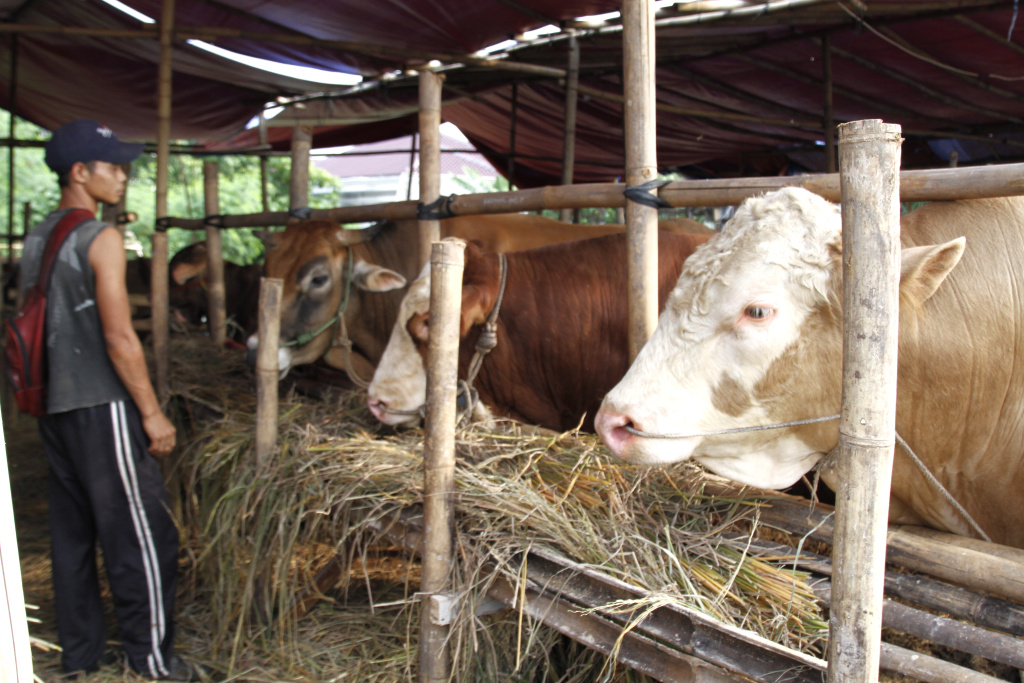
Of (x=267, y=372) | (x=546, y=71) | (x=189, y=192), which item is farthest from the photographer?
(x=189, y=192)

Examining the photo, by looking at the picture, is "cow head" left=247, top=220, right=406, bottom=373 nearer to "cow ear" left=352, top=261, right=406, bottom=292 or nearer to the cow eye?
"cow ear" left=352, top=261, right=406, bottom=292

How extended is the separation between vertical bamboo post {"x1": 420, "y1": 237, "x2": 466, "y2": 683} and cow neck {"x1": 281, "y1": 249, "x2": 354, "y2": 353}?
221cm

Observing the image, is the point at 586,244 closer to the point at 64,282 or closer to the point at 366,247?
the point at 366,247

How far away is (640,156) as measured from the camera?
2.31 meters

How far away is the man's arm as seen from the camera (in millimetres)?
2881

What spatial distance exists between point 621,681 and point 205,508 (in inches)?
95.2

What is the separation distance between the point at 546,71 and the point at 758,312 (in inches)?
178

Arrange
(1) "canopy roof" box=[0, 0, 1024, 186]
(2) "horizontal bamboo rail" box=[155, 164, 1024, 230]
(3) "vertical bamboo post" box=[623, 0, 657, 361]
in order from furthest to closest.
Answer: (1) "canopy roof" box=[0, 0, 1024, 186] → (3) "vertical bamboo post" box=[623, 0, 657, 361] → (2) "horizontal bamboo rail" box=[155, 164, 1024, 230]

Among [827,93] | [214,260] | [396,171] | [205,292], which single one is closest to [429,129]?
[214,260]

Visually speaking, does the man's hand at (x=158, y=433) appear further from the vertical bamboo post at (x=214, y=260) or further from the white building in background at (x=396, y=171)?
the white building in background at (x=396, y=171)

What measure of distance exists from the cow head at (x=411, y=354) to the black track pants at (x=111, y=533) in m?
0.99

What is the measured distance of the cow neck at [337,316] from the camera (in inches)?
164

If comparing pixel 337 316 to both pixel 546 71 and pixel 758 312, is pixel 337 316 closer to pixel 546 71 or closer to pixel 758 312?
pixel 546 71

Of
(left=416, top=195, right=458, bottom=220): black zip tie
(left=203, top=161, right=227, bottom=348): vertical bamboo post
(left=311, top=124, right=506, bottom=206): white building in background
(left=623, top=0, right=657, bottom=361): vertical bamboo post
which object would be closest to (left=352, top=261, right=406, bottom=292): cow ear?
(left=416, top=195, right=458, bottom=220): black zip tie
